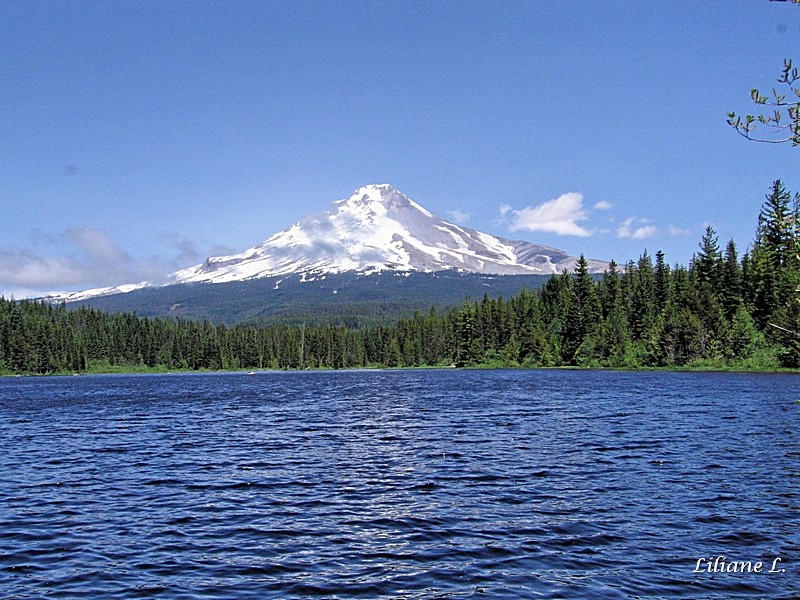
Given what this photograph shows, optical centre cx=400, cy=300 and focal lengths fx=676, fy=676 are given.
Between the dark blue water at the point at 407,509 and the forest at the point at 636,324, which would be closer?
the dark blue water at the point at 407,509

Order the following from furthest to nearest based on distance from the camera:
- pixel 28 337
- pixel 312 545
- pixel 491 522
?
1. pixel 28 337
2. pixel 491 522
3. pixel 312 545

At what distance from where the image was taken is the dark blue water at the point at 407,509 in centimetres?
1473

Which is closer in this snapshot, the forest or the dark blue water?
the dark blue water

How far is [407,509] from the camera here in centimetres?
2078

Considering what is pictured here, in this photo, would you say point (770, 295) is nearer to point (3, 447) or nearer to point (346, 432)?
point (346, 432)

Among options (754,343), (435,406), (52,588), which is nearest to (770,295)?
(754,343)

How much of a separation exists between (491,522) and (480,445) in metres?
14.4

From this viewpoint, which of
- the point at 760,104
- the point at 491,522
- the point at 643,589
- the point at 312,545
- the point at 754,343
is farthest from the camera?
the point at 754,343

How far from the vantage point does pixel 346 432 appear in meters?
39.9

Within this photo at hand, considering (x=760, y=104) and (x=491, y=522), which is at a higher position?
(x=760, y=104)

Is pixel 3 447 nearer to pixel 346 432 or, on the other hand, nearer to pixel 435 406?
pixel 346 432

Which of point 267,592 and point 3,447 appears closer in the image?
point 267,592

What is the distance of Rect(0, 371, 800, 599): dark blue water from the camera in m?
14.7

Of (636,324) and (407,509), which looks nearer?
(407,509)
